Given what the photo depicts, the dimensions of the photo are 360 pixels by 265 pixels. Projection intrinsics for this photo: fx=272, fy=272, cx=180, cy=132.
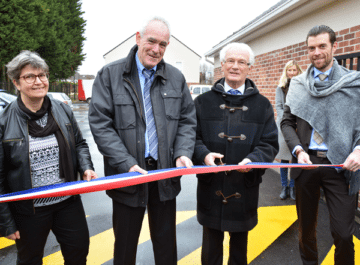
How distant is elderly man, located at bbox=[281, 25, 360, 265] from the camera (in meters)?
2.29

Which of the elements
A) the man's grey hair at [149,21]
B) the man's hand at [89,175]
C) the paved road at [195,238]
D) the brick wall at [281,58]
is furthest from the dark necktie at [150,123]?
the brick wall at [281,58]

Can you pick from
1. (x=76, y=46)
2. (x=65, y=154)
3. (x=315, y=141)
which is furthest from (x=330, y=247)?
(x=76, y=46)

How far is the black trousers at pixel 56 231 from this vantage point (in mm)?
2094

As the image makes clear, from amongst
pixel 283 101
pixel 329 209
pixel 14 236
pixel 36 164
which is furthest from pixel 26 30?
pixel 329 209

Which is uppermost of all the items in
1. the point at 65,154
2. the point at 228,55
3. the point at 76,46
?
the point at 76,46

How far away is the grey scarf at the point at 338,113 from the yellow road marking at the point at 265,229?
4.51ft

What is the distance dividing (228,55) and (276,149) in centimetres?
91

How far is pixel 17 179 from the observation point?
2031 mm

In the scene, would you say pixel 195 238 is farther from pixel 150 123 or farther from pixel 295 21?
pixel 295 21

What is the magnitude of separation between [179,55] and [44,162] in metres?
41.2

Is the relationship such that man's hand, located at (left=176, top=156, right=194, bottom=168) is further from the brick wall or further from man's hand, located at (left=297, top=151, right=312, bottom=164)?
the brick wall

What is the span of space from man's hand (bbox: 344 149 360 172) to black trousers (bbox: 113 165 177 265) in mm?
1443

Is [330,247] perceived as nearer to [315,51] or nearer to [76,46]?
[315,51]

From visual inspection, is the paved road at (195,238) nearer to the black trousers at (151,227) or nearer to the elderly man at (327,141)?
the elderly man at (327,141)
